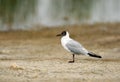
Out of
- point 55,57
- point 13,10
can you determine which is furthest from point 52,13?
point 55,57

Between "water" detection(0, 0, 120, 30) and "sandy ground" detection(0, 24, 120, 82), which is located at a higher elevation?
"water" detection(0, 0, 120, 30)

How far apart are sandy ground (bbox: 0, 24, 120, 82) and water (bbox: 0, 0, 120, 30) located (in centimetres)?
163

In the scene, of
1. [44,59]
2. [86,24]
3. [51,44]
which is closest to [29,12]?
[86,24]

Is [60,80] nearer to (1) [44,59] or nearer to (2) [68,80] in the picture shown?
(2) [68,80]

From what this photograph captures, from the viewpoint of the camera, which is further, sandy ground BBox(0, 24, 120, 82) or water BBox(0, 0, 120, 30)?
water BBox(0, 0, 120, 30)

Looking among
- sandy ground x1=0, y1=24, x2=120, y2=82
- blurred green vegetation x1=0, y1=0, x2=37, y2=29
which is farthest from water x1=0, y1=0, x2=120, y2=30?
sandy ground x1=0, y1=24, x2=120, y2=82

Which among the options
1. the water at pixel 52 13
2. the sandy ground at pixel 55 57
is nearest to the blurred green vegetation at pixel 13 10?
the water at pixel 52 13

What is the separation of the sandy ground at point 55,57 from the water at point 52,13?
5.35ft

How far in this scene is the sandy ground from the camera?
541 inches

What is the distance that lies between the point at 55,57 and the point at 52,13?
11.9 m

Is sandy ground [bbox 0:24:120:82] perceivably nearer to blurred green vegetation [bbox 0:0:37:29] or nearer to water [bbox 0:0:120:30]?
water [bbox 0:0:120:30]

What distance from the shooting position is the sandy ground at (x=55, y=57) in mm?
13754

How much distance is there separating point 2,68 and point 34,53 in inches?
169

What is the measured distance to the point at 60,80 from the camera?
43.5 feet
